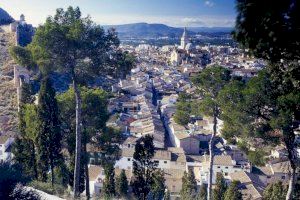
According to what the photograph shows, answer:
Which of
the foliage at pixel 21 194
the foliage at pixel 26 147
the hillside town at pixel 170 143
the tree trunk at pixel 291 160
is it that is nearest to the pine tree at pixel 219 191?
the hillside town at pixel 170 143

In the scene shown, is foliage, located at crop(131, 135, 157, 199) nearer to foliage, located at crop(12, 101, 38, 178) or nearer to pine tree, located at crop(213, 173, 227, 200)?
foliage, located at crop(12, 101, 38, 178)

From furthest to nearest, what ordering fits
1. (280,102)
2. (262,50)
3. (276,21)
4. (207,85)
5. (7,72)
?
(7,72) → (207,85) → (280,102) → (262,50) → (276,21)

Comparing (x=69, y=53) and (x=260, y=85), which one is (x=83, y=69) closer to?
(x=69, y=53)

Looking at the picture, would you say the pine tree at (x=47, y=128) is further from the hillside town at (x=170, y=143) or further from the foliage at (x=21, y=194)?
the foliage at (x=21, y=194)

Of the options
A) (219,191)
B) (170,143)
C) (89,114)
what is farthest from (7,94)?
(89,114)

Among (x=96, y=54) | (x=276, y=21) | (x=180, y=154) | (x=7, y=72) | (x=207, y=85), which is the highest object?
(x=276, y=21)

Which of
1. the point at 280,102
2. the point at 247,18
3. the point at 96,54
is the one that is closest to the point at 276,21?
the point at 247,18
